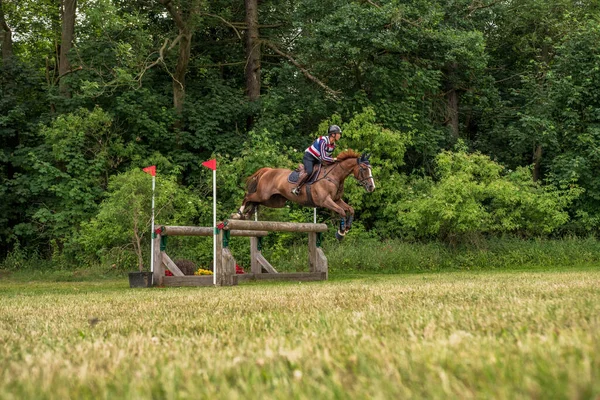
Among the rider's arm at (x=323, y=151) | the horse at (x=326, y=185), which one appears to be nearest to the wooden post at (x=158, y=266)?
the horse at (x=326, y=185)

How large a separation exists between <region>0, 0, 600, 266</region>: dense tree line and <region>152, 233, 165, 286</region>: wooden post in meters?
6.40

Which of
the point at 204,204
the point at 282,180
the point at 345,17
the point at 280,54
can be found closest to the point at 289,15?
the point at 280,54

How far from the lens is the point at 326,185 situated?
15.7m

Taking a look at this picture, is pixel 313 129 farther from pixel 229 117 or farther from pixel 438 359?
pixel 438 359

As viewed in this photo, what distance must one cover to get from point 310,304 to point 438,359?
3.69m

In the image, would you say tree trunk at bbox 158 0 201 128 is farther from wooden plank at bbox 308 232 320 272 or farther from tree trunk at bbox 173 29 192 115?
wooden plank at bbox 308 232 320 272

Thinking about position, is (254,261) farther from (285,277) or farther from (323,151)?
(323,151)

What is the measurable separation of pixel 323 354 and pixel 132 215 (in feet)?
51.4

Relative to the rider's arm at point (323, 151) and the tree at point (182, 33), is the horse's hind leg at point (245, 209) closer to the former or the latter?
the rider's arm at point (323, 151)

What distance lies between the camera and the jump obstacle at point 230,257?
1419 centimetres

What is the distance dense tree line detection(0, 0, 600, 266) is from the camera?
23.5 m

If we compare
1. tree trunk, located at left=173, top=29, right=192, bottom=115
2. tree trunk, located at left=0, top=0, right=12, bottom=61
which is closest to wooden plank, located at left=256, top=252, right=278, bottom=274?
tree trunk, located at left=173, top=29, right=192, bottom=115

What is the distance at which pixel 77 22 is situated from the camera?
Result: 27.6 metres

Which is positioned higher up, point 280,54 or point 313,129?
point 280,54
